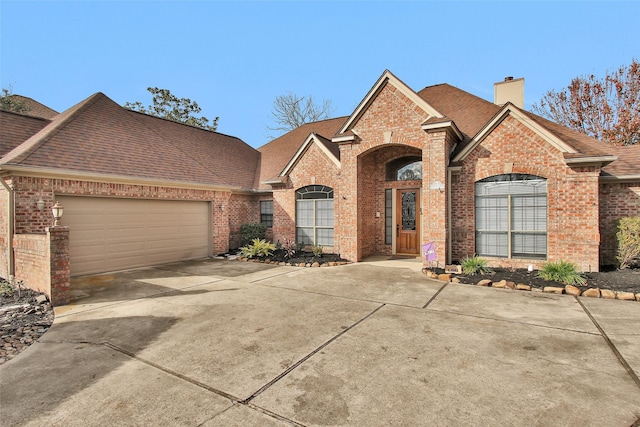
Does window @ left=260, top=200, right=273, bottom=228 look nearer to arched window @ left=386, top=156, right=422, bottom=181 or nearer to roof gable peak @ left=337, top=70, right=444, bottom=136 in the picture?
roof gable peak @ left=337, top=70, right=444, bottom=136

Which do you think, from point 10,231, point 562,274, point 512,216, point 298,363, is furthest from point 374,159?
point 10,231

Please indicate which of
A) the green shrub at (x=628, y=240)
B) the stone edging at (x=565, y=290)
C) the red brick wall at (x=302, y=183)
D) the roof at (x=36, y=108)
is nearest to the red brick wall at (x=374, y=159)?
the red brick wall at (x=302, y=183)

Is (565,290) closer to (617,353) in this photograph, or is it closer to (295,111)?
(617,353)

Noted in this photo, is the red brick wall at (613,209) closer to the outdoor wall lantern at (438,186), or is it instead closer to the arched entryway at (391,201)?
the outdoor wall lantern at (438,186)

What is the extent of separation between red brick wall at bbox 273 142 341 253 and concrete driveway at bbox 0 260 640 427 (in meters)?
6.13

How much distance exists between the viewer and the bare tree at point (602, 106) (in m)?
18.2

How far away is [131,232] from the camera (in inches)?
395

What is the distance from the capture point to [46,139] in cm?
892

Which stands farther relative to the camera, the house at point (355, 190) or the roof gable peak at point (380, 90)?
the roof gable peak at point (380, 90)

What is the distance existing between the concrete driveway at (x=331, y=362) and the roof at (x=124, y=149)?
4.53 m

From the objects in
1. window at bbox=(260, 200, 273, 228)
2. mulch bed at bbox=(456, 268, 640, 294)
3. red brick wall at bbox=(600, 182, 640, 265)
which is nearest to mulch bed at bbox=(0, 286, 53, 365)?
mulch bed at bbox=(456, 268, 640, 294)

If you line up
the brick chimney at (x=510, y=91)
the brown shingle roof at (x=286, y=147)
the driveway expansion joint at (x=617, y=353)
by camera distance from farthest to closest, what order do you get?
the brown shingle roof at (x=286, y=147) < the brick chimney at (x=510, y=91) < the driveway expansion joint at (x=617, y=353)

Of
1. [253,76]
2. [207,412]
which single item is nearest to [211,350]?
[207,412]

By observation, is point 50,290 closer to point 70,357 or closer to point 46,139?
point 70,357
